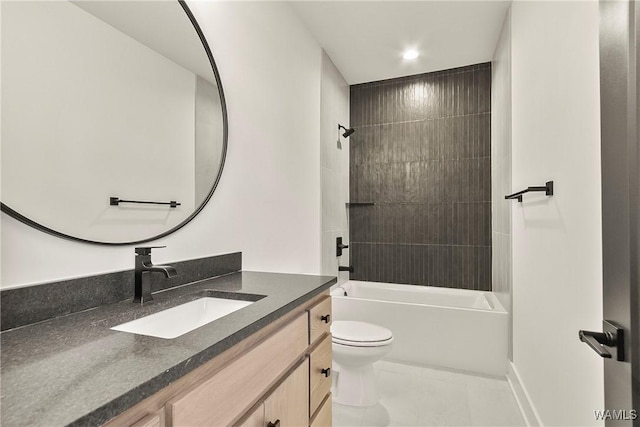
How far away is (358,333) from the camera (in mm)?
2129

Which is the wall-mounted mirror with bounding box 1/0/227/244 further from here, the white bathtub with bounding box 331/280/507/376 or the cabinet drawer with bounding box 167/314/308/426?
the white bathtub with bounding box 331/280/507/376

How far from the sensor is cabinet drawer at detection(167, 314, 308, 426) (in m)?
0.64

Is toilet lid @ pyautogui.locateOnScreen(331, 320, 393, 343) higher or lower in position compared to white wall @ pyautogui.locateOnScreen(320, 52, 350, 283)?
lower

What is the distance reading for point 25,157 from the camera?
84 cm

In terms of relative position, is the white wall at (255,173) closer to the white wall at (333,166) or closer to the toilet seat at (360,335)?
the white wall at (333,166)

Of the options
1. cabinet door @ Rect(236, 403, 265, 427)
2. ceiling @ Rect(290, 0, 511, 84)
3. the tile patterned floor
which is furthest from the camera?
ceiling @ Rect(290, 0, 511, 84)

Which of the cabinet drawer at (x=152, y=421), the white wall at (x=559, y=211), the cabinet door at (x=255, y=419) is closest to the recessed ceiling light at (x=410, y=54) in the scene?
the white wall at (x=559, y=211)

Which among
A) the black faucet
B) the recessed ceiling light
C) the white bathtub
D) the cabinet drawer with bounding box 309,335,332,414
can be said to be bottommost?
the white bathtub

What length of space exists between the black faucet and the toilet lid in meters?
1.31

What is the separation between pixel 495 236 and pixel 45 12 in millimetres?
3210

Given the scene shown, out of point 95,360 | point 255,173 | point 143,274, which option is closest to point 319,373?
point 143,274

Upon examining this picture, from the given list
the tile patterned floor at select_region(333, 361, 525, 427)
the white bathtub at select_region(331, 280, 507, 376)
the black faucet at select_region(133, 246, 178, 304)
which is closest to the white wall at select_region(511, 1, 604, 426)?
the tile patterned floor at select_region(333, 361, 525, 427)

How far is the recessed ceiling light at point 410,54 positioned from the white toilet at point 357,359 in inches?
93.8

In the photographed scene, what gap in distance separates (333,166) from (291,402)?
7.88 ft
